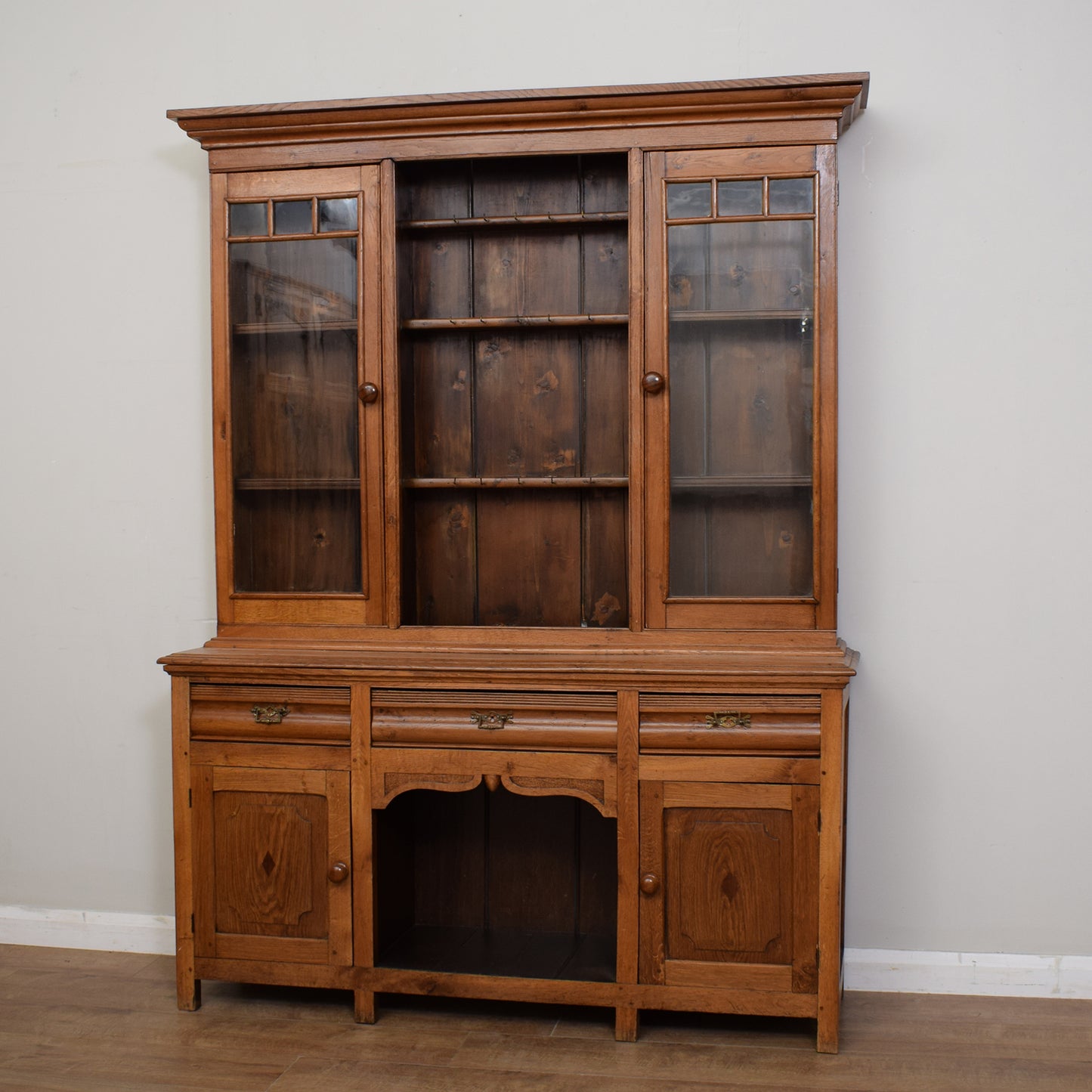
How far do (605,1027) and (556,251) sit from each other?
6.48ft

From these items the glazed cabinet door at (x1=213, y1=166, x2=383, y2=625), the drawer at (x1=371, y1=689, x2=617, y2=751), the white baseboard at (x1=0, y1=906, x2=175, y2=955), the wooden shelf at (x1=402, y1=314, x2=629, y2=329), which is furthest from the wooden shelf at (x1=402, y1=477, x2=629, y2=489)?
the white baseboard at (x1=0, y1=906, x2=175, y2=955)

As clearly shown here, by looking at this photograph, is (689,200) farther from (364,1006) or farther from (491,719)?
(364,1006)

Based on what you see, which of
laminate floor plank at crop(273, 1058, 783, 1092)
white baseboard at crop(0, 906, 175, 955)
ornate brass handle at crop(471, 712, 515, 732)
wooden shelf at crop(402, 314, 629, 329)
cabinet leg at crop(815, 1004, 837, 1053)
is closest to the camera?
laminate floor plank at crop(273, 1058, 783, 1092)

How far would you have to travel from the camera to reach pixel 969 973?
9.02ft

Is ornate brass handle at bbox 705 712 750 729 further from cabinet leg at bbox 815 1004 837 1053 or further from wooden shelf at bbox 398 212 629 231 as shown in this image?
wooden shelf at bbox 398 212 629 231

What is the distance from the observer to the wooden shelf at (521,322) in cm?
263

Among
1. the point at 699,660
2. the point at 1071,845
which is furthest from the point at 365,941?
the point at 1071,845

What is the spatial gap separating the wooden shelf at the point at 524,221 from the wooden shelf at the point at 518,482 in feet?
2.15

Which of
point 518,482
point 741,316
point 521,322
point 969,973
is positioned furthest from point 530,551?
point 969,973

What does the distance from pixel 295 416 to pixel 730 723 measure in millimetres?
1345

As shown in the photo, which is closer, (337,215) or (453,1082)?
(453,1082)

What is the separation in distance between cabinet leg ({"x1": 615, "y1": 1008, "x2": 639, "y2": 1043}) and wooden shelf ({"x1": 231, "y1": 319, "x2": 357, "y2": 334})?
178cm

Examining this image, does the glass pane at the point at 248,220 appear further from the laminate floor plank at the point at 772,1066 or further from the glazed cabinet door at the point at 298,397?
the laminate floor plank at the point at 772,1066

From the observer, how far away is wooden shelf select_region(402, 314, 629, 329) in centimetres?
263
